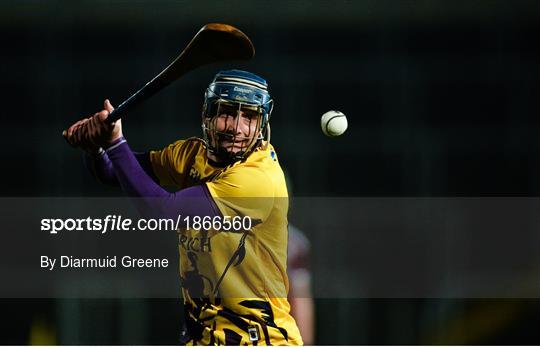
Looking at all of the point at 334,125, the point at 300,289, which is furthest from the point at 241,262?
the point at 300,289

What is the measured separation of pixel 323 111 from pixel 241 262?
496 cm

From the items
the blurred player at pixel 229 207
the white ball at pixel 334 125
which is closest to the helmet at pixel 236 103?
the blurred player at pixel 229 207

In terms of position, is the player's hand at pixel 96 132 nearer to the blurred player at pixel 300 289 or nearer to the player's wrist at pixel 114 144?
the player's wrist at pixel 114 144

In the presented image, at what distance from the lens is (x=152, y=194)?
461cm

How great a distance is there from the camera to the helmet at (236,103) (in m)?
4.89

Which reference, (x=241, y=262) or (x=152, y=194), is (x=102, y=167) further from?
(x=241, y=262)

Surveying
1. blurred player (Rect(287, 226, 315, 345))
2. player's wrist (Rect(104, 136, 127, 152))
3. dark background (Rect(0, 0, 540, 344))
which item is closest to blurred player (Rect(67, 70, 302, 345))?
player's wrist (Rect(104, 136, 127, 152))

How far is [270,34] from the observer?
32.3 feet

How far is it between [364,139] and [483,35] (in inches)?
63.3

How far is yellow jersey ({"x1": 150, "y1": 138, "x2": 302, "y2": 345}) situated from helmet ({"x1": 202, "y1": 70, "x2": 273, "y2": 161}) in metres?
0.07

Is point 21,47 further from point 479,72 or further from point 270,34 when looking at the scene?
point 479,72

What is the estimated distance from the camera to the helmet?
193 inches

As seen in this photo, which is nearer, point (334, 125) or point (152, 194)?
point (152, 194)

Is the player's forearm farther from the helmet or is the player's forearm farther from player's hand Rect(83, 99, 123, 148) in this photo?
the helmet
